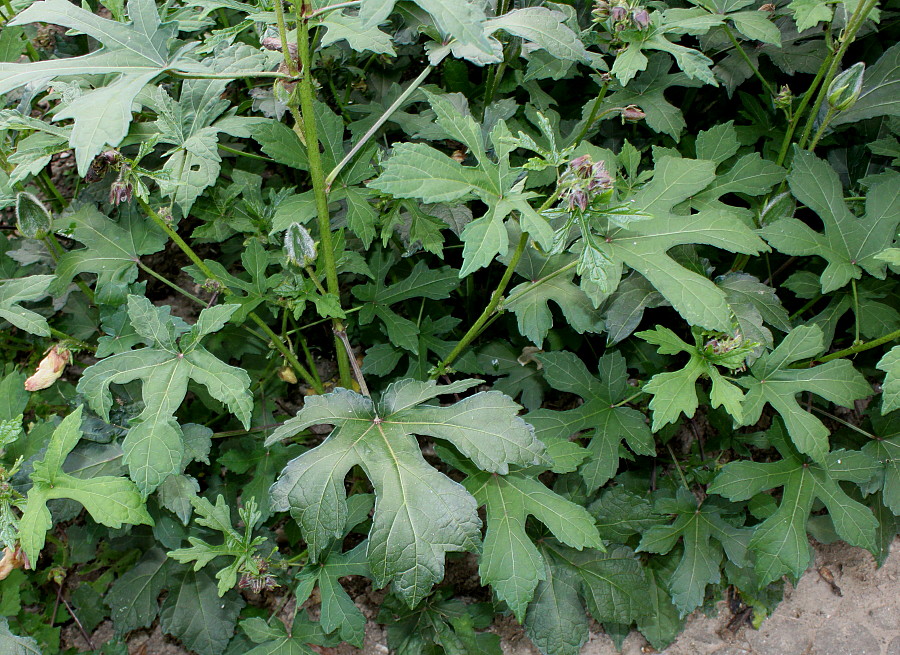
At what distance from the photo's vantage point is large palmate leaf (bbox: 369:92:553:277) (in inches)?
61.5

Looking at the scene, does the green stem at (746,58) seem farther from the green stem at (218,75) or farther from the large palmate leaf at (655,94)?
the green stem at (218,75)

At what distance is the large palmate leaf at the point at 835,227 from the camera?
6.88 feet

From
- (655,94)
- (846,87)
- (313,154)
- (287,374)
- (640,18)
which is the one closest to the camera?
(313,154)

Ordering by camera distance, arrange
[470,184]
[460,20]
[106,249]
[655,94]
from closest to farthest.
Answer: [460,20] < [470,184] < [106,249] < [655,94]

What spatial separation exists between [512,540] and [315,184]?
117cm

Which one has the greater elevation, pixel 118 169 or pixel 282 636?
pixel 118 169

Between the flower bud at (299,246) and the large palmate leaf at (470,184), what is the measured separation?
355 millimetres

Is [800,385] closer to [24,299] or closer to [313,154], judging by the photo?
[313,154]

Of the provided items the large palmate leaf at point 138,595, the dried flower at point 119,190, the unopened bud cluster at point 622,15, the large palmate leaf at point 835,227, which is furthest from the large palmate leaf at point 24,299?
the large palmate leaf at point 835,227

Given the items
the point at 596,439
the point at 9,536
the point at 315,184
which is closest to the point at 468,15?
the point at 315,184

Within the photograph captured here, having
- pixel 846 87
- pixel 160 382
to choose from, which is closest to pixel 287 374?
pixel 160 382

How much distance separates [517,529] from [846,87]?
1.69 metres

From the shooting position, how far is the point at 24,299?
6.44 ft

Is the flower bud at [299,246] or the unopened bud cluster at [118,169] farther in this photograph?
the flower bud at [299,246]
